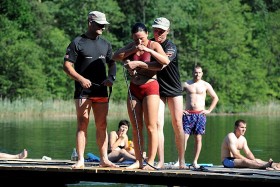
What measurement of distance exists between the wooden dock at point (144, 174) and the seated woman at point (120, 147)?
1069mm

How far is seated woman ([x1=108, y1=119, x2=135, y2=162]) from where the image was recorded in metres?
14.9

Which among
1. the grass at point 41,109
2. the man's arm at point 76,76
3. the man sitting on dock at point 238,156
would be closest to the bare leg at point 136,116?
the man's arm at point 76,76

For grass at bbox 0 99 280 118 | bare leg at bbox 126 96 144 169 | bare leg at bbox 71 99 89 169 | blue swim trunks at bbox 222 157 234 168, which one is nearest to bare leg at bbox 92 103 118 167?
bare leg at bbox 71 99 89 169

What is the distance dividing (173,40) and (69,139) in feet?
111

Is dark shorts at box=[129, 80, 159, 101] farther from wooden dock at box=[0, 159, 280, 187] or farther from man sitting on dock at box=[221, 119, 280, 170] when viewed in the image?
man sitting on dock at box=[221, 119, 280, 170]

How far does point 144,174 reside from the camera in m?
12.2

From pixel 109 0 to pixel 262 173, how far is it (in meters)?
48.7

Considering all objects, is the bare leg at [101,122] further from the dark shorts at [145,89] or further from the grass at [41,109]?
the grass at [41,109]

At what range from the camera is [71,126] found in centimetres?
3744

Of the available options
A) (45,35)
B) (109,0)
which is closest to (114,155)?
(45,35)

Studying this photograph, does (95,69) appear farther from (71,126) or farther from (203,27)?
(203,27)

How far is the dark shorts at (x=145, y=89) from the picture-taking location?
11.9 metres

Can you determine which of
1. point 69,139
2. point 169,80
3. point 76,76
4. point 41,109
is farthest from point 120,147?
point 41,109

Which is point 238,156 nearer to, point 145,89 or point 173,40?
point 145,89
